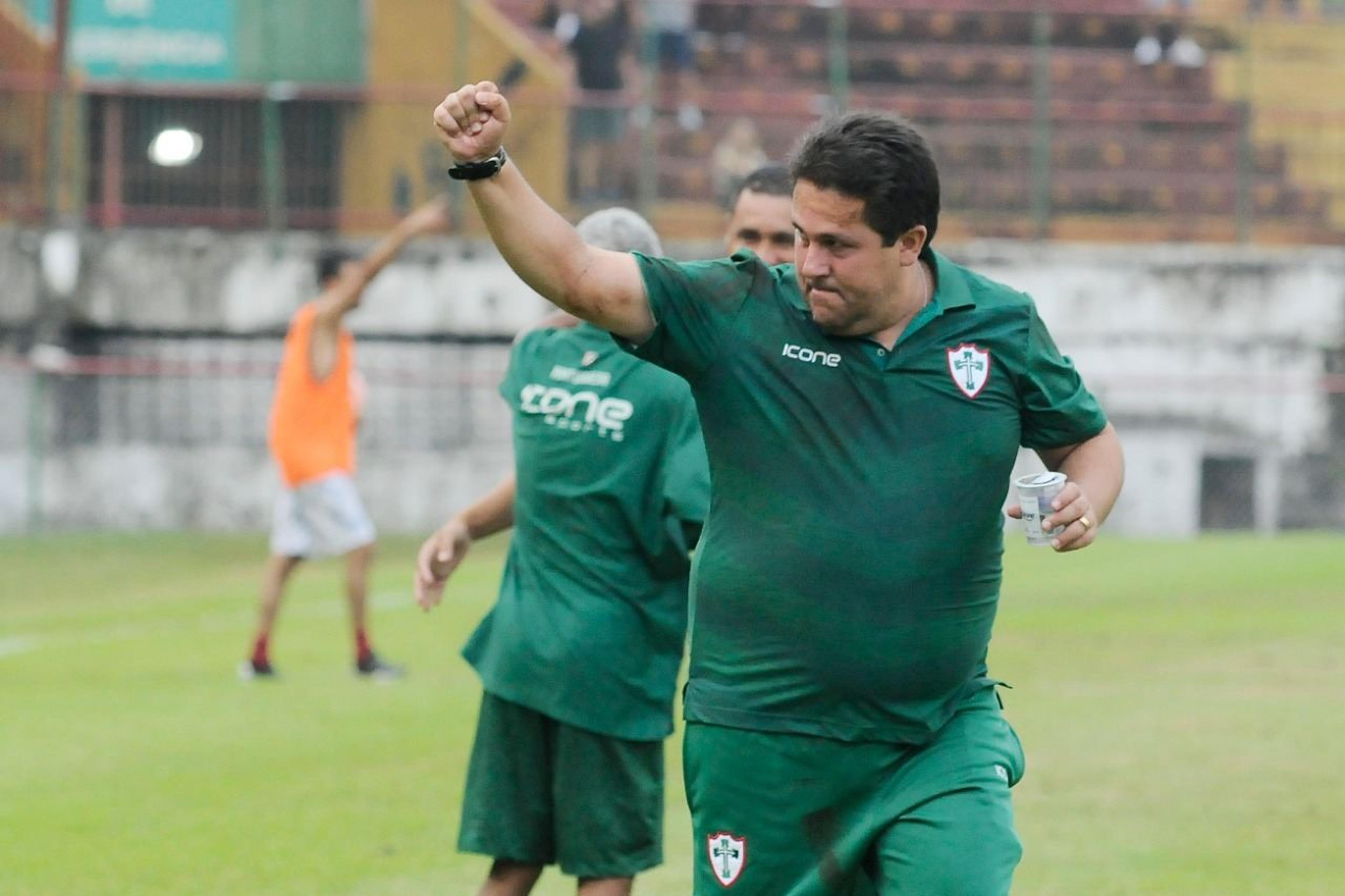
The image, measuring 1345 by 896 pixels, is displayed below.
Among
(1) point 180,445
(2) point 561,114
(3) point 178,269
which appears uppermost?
(2) point 561,114

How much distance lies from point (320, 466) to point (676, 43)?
1236 cm

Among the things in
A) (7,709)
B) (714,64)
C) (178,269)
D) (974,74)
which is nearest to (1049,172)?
(974,74)

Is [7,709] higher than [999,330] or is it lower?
lower

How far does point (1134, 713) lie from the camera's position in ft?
37.2

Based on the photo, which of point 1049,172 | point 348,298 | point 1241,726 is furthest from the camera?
point 1049,172

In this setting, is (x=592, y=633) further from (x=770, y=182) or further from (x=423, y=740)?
(x=423, y=740)

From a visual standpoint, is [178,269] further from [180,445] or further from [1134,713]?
[1134,713]

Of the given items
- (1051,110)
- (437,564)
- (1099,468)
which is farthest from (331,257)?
(1099,468)

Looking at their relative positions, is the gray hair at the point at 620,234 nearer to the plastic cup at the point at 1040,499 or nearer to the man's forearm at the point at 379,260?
the plastic cup at the point at 1040,499

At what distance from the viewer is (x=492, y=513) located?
251 inches

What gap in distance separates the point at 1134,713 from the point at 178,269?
14463 millimetres

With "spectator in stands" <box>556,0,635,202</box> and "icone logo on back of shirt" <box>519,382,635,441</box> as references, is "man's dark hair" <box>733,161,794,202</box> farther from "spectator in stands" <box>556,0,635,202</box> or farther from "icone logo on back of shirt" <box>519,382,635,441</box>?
"spectator in stands" <box>556,0,635,202</box>

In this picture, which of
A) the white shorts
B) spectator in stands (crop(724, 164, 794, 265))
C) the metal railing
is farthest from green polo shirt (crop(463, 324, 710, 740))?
the metal railing

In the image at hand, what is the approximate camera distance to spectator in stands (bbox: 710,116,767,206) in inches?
931
